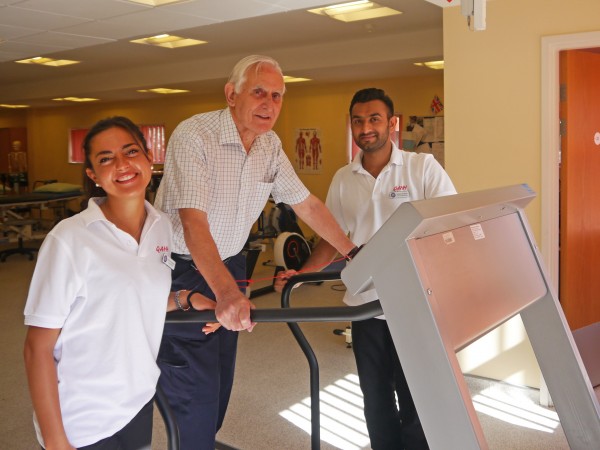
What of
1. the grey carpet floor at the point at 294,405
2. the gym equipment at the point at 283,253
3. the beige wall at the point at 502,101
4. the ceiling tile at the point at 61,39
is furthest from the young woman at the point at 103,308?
the ceiling tile at the point at 61,39

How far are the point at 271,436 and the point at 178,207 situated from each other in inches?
86.7

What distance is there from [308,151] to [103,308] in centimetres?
1082

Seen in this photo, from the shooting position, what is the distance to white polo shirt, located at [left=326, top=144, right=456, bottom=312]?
114 inches

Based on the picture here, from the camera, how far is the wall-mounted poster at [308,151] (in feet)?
40.7

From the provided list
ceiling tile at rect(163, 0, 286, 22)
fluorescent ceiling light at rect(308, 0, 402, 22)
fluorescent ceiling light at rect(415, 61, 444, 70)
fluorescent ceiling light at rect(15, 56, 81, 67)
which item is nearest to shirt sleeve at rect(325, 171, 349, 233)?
ceiling tile at rect(163, 0, 286, 22)


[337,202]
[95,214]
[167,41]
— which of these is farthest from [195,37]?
[95,214]

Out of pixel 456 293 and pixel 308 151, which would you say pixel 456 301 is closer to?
pixel 456 293

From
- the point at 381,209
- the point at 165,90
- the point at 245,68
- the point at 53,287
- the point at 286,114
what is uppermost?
the point at 165,90

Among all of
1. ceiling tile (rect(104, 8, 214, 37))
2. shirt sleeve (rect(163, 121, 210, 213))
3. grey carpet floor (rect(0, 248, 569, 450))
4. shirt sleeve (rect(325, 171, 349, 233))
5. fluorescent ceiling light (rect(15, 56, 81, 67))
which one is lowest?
grey carpet floor (rect(0, 248, 569, 450))

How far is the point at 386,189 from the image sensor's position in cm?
295

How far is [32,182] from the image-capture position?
17.7 metres

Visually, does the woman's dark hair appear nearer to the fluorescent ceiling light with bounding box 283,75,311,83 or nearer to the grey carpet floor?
the grey carpet floor

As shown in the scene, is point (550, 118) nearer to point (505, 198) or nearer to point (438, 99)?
point (505, 198)

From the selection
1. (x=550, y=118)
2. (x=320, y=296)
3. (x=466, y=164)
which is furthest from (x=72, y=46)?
(x=550, y=118)
